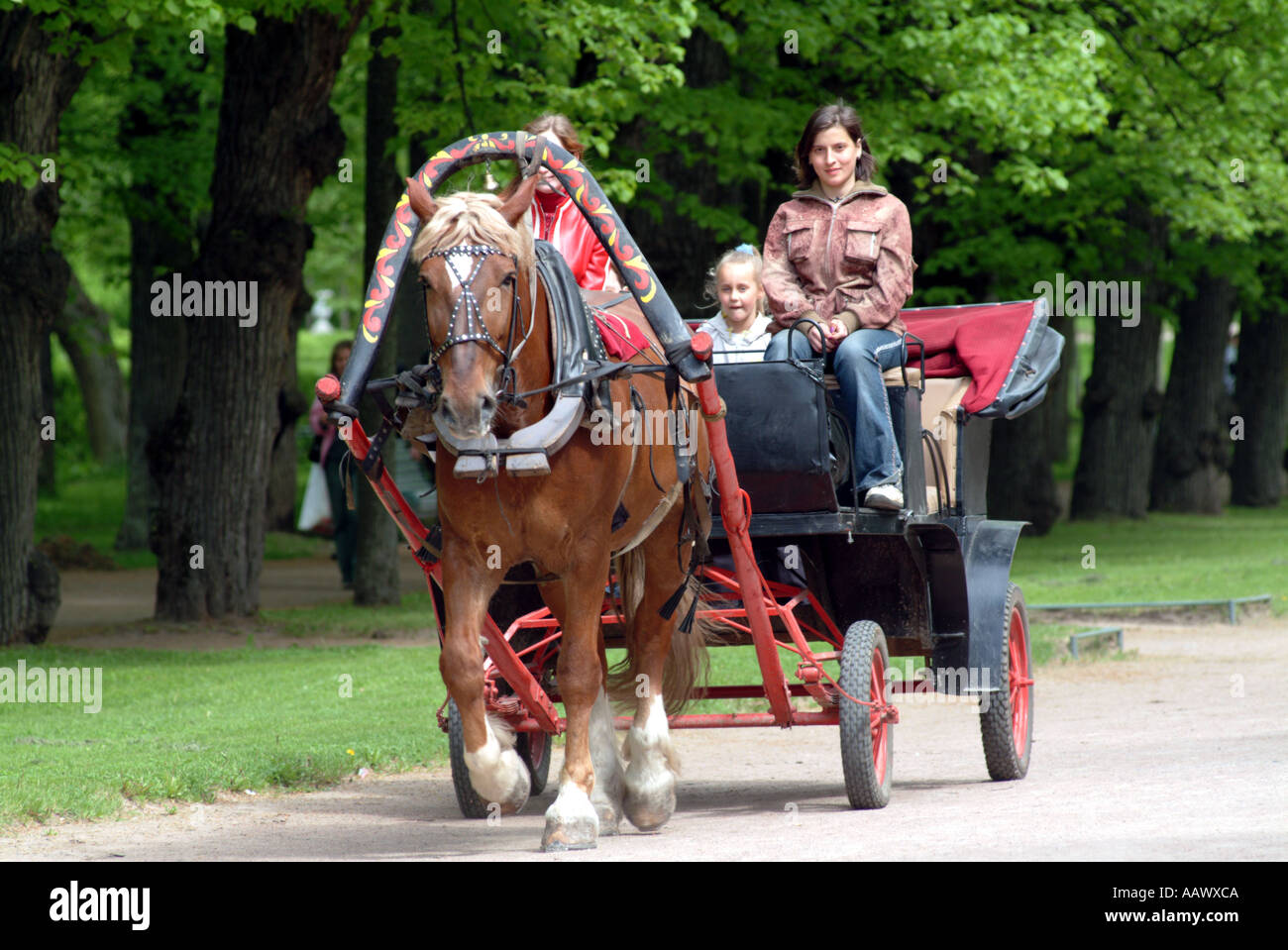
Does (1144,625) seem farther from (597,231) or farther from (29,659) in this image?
(597,231)

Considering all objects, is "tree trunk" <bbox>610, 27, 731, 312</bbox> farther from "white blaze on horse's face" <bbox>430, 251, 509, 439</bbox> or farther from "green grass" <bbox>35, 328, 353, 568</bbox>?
"white blaze on horse's face" <bbox>430, 251, 509, 439</bbox>

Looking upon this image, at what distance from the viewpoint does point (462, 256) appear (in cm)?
545

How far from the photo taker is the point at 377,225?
15.4m

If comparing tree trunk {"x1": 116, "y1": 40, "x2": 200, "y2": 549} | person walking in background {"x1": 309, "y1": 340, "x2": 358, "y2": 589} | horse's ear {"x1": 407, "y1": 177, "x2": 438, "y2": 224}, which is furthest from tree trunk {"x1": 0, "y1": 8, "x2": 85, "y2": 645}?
horse's ear {"x1": 407, "y1": 177, "x2": 438, "y2": 224}

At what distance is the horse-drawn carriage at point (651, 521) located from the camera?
18.5 feet

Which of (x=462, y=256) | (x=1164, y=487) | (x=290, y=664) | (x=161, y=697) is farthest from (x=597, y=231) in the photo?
(x=1164, y=487)

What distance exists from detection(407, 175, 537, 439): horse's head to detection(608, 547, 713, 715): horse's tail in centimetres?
152

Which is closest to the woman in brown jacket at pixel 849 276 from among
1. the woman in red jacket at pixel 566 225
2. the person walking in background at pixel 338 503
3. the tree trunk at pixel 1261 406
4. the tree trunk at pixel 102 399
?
the woman in red jacket at pixel 566 225

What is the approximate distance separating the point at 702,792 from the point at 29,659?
228 inches

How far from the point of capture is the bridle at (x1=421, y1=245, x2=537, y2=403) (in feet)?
17.6

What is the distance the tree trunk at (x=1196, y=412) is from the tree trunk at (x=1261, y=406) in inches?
81.1

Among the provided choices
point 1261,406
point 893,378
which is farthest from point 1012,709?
point 1261,406

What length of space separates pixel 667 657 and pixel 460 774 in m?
0.98

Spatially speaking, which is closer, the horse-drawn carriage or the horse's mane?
the horse's mane
